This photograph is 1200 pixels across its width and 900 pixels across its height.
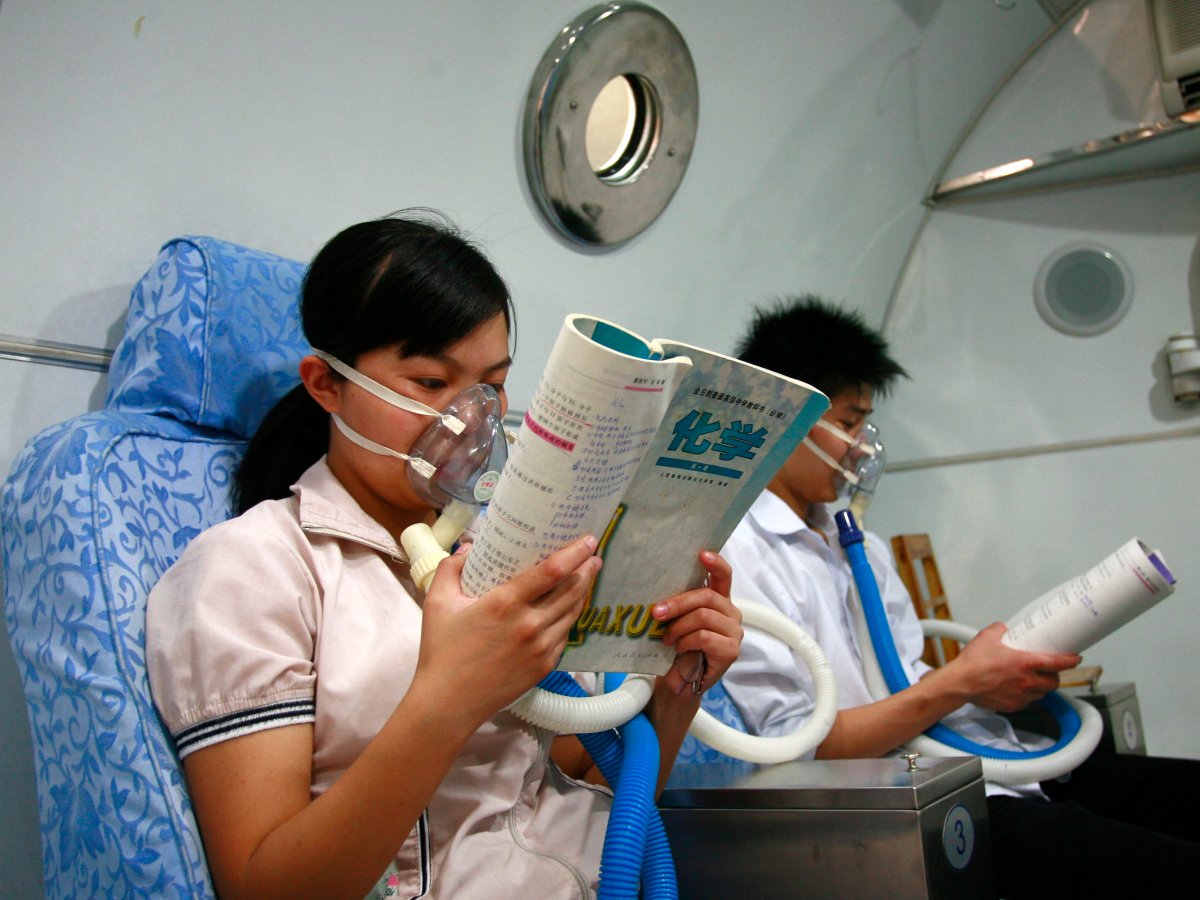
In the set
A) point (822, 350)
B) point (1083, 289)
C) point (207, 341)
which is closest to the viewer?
point (207, 341)

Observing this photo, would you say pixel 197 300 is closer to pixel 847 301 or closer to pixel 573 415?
pixel 573 415

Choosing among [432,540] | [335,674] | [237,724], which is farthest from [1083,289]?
[237,724]

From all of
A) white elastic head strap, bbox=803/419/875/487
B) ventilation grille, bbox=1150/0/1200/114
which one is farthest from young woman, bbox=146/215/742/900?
ventilation grille, bbox=1150/0/1200/114

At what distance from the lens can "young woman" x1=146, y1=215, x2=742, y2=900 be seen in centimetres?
87

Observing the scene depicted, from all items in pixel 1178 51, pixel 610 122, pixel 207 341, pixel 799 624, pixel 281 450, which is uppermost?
pixel 1178 51

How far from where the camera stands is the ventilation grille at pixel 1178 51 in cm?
277

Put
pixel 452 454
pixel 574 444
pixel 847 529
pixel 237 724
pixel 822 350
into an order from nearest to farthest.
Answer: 1. pixel 574 444
2. pixel 237 724
3. pixel 452 454
4. pixel 847 529
5. pixel 822 350

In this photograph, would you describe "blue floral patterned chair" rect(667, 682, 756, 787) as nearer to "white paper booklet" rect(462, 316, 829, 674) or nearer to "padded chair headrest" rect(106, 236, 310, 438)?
"white paper booklet" rect(462, 316, 829, 674)

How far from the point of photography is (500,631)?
0.85 m

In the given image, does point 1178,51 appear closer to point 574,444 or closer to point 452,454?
point 452,454

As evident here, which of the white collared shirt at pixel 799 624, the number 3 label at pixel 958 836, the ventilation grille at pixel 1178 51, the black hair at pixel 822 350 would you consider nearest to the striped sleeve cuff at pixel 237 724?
the number 3 label at pixel 958 836

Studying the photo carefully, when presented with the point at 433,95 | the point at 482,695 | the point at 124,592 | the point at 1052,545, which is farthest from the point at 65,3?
the point at 1052,545

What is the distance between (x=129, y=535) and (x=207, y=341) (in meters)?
0.32

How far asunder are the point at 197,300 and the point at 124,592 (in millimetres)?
451
